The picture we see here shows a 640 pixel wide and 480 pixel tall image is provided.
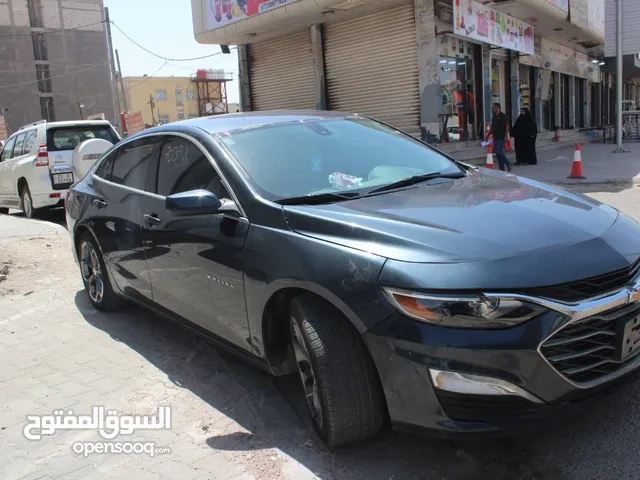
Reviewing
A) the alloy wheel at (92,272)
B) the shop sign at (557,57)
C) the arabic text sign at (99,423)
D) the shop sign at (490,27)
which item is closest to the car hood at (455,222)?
the arabic text sign at (99,423)

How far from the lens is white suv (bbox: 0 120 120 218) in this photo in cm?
1020

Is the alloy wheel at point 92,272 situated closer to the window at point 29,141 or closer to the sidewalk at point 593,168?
the window at point 29,141

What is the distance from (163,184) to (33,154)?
7.84 m

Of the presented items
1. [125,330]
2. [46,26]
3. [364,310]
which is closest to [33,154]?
[125,330]

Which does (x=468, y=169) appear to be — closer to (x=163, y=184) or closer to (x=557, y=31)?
(x=163, y=184)

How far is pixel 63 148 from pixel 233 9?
325 inches

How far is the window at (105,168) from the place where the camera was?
473cm

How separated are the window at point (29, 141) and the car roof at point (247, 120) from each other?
7.52m

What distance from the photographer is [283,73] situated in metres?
18.2

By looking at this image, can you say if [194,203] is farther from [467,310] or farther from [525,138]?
[525,138]

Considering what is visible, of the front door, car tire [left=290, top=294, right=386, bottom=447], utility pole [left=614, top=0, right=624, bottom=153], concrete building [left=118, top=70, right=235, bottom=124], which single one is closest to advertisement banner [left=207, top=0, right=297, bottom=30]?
utility pole [left=614, top=0, right=624, bottom=153]

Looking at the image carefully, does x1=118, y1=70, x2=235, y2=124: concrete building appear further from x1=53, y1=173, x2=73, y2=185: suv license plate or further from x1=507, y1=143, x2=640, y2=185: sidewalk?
x1=53, y1=173, x2=73, y2=185: suv license plate

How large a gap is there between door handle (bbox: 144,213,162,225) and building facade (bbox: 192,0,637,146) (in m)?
11.5

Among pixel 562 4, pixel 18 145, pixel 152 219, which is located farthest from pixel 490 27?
pixel 152 219
